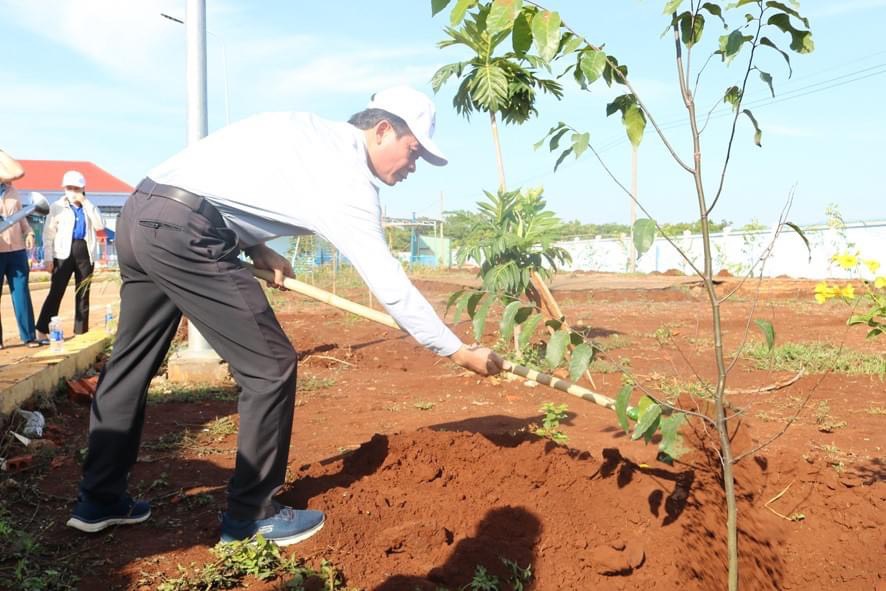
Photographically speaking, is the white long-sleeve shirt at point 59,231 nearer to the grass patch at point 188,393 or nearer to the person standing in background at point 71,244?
the person standing in background at point 71,244

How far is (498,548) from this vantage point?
2553 millimetres

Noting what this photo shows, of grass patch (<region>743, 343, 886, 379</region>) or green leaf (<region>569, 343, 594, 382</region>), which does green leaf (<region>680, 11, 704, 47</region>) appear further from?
grass patch (<region>743, 343, 886, 379</region>)

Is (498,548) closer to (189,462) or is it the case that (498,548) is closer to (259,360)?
(259,360)

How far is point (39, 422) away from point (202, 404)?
113 cm

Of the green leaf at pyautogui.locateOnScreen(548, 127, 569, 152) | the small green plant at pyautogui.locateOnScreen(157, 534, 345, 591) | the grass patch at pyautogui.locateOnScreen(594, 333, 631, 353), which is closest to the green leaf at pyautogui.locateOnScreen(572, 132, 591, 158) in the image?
the green leaf at pyautogui.locateOnScreen(548, 127, 569, 152)

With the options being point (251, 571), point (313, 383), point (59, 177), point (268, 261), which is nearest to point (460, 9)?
point (268, 261)

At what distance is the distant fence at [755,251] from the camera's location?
2009cm

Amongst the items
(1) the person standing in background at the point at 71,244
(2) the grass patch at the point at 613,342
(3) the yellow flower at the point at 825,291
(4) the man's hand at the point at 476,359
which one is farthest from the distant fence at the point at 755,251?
(4) the man's hand at the point at 476,359

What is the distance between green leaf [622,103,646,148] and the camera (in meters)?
2.11

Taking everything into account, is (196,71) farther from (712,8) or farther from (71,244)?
(712,8)

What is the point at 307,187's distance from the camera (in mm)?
2416

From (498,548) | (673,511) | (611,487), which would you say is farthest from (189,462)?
(673,511)

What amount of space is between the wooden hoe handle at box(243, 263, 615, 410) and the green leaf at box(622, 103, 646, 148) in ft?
3.17

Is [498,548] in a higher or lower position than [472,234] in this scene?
lower
